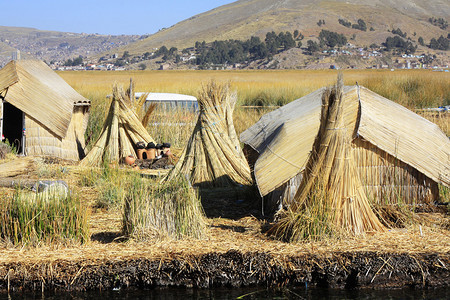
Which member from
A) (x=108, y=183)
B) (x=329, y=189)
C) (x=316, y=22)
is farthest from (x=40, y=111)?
(x=316, y=22)

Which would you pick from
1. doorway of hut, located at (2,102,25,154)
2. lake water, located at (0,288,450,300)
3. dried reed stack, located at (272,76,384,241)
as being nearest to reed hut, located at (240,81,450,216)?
dried reed stack, located at (272,76,384,241)

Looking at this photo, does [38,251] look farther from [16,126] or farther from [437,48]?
[437,48]

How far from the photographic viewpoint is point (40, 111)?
1053 centimetres

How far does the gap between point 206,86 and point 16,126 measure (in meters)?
6.09

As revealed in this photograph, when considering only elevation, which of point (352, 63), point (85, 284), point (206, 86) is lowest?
point (85, 284)

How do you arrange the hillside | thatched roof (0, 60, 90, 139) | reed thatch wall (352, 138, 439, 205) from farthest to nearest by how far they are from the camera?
1. the hillside
2. thatched roof (0, 60, 90, 139)
3. reed thatch wall (352, 138, 439, 205)

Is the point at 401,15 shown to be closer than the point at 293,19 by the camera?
No

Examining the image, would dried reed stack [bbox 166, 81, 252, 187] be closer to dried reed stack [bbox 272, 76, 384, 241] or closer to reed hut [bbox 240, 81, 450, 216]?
reed hut [bbox 240, 81, 450, 216]

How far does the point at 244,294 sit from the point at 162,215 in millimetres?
1155

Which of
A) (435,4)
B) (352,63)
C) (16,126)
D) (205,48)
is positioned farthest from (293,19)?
(16,126)

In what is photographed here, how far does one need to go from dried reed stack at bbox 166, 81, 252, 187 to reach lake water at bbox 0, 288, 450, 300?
123 inches

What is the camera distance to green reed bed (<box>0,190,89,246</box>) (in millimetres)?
5680

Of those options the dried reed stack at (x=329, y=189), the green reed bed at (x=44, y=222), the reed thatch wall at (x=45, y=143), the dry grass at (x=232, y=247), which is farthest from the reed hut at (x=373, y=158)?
the reed thatch wall at (x=45, y=143)

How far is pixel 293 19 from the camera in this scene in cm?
12012
